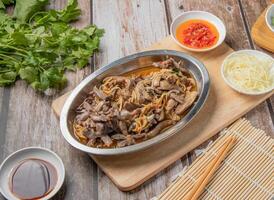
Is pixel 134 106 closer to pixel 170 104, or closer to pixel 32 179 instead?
pixel 170 104

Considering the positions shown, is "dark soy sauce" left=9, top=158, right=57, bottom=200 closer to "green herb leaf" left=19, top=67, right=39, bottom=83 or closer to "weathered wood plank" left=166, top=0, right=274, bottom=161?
"green herb leaf" left=19, top=67, right=39, bottom=83

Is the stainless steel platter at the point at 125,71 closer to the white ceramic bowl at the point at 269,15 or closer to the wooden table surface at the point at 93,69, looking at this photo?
the wooden table surface at the point at 93,69

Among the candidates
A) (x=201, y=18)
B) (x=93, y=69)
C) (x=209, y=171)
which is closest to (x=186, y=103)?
(x=209, y=171)

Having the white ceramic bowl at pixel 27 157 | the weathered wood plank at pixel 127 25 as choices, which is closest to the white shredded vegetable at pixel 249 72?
the weathered wood plank at pixel 127 25

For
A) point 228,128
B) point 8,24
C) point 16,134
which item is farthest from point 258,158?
point 8,24

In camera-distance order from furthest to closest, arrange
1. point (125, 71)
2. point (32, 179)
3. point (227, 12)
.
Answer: point (227, 12)
point (125, 71)
point (32, 179)

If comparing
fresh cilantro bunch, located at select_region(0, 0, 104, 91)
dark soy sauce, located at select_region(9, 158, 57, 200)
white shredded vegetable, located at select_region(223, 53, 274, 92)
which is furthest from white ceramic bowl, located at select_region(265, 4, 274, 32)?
dark soy sauce, located at select_region(9, 158, 57, 200)
